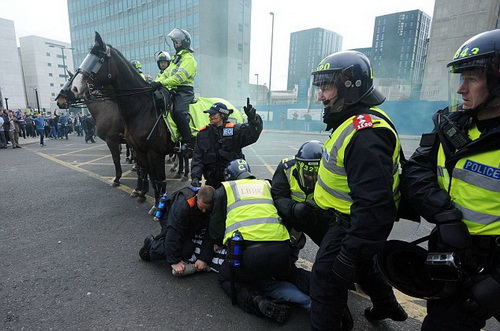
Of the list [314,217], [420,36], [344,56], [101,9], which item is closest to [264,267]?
[314,217]

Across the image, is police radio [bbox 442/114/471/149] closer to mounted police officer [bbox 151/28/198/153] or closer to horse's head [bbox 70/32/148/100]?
mounted police officer [bbox 151/28/198/153]

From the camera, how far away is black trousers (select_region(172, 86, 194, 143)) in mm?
4672

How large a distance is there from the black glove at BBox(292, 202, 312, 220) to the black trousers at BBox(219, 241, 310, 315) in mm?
302

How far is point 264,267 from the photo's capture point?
7.52ft

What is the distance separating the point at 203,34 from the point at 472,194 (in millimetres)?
42958

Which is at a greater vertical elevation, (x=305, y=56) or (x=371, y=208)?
(x=305, y=56)

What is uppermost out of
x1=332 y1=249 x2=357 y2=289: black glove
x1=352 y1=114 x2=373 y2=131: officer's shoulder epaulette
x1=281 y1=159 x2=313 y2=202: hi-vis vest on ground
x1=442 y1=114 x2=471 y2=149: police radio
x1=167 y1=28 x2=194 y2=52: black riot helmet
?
x1=167 y1=28 x2=194 y2=52: black riot helmet

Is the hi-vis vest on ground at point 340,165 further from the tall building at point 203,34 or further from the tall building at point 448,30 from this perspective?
the tall building at point 203,34

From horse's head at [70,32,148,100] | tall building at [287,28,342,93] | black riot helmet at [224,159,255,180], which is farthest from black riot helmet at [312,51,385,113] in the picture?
tall building at [287,28,342,93]

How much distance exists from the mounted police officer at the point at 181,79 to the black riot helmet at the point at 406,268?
150 inches

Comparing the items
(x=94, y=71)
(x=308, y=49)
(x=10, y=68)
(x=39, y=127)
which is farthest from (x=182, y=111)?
(x=10, y=68)

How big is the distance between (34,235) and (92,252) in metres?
1.12

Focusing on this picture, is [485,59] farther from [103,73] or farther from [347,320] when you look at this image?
[103,73]

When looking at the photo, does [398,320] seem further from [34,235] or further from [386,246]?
[34,235]
